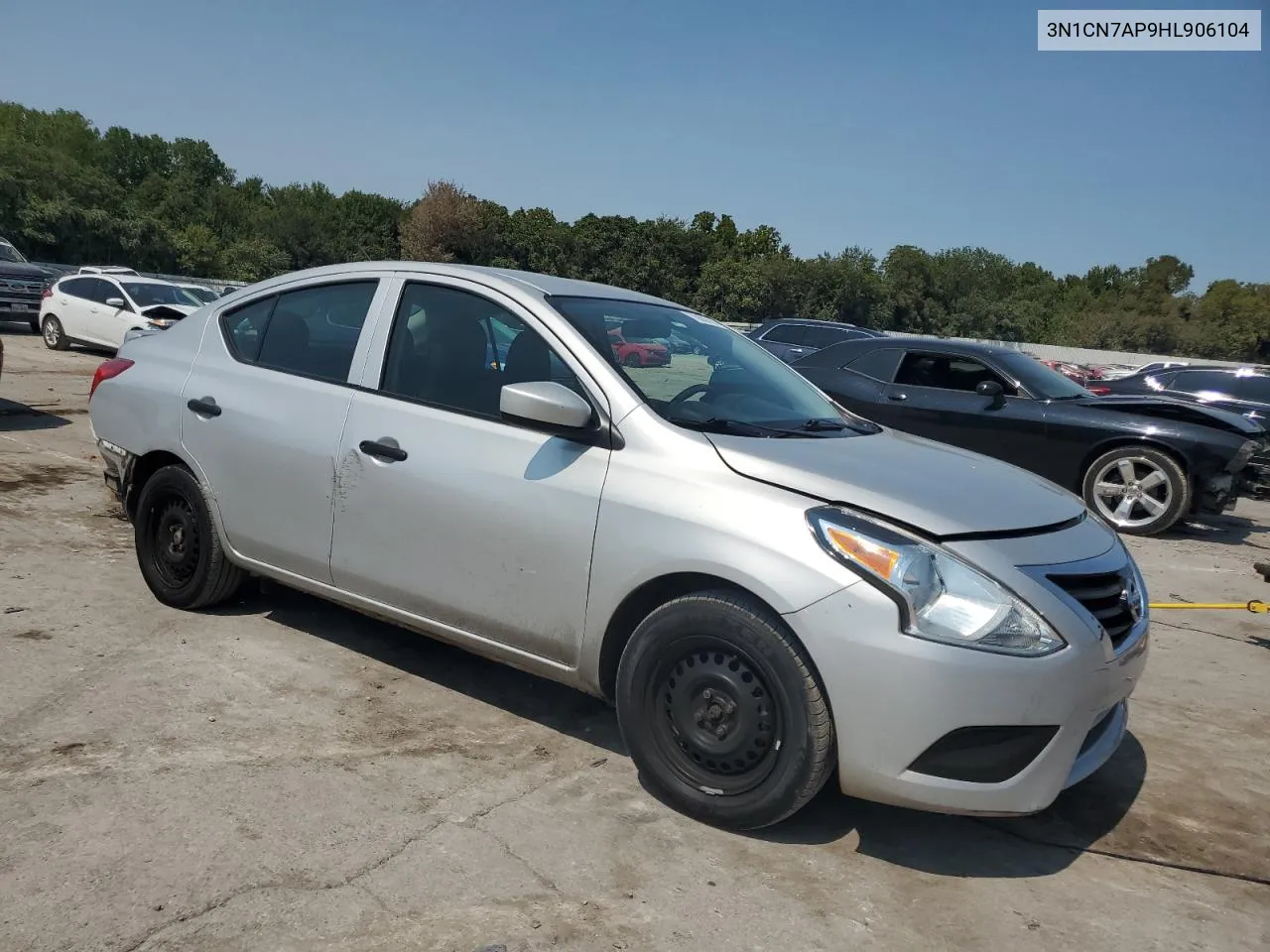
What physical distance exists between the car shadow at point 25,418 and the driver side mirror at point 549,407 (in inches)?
318

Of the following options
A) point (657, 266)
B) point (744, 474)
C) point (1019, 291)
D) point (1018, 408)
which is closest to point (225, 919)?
point (744, 474)

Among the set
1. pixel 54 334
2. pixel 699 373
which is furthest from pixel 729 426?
pixel 54 334

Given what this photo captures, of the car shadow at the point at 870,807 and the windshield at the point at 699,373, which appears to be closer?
the car shadow at the point at 870,807

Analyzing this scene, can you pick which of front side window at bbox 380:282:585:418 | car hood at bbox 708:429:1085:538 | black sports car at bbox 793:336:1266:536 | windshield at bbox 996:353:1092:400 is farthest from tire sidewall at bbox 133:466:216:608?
windshield at bbox 996:353:1092:400

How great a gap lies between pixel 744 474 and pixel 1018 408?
6.93 meters

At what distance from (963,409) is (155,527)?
Answer: 7.07 metres

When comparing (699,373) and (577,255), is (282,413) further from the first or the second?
(577,255)

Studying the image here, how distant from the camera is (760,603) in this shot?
9.98 feet

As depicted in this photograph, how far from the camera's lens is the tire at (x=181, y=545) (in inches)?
182

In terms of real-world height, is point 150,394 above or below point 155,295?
below

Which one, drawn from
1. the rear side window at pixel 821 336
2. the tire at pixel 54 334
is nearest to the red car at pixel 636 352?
the rear side window at pixel 821 336

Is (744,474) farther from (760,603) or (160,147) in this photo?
(160,147)

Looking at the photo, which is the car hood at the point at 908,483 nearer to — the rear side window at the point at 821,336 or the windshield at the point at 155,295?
the rear side window at the point at 821,336

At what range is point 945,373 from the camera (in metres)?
9.78
